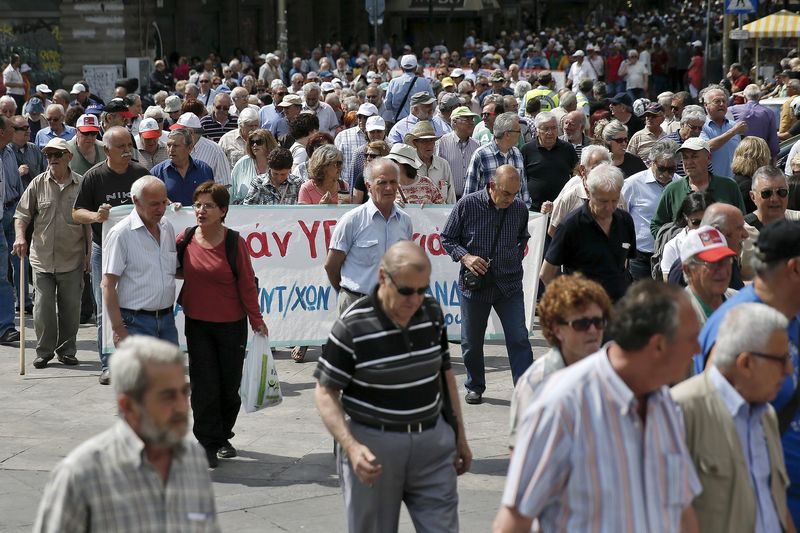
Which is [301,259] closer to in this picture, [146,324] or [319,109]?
[146,324]

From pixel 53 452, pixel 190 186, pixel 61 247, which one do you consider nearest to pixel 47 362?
pixel 61 247

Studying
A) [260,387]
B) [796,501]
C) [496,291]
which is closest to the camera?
[796,501]

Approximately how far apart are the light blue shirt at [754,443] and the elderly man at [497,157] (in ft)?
21.8

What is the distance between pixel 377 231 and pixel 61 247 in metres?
3.69

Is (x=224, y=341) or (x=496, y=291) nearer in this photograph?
(x=224, y=341)

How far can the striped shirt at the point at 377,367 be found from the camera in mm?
5551

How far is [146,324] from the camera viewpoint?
842 cm

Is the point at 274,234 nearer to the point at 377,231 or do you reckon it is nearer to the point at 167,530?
the point at 377,231

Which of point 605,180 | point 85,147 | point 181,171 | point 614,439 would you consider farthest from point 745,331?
point 85,147

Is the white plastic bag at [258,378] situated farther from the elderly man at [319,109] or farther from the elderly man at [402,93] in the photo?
the elderly man at [402,93]

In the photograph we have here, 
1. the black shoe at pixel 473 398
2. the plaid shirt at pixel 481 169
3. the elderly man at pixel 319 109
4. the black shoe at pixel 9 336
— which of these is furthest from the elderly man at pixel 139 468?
the elderly man at pixel 319 109

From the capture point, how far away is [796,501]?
16.5 ft

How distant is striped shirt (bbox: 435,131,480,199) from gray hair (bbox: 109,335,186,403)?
30.8ft

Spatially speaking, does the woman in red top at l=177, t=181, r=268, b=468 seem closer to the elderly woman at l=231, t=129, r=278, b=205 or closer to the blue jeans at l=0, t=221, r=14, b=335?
the elderly woman at l=231, t=129, r=278, b=205
